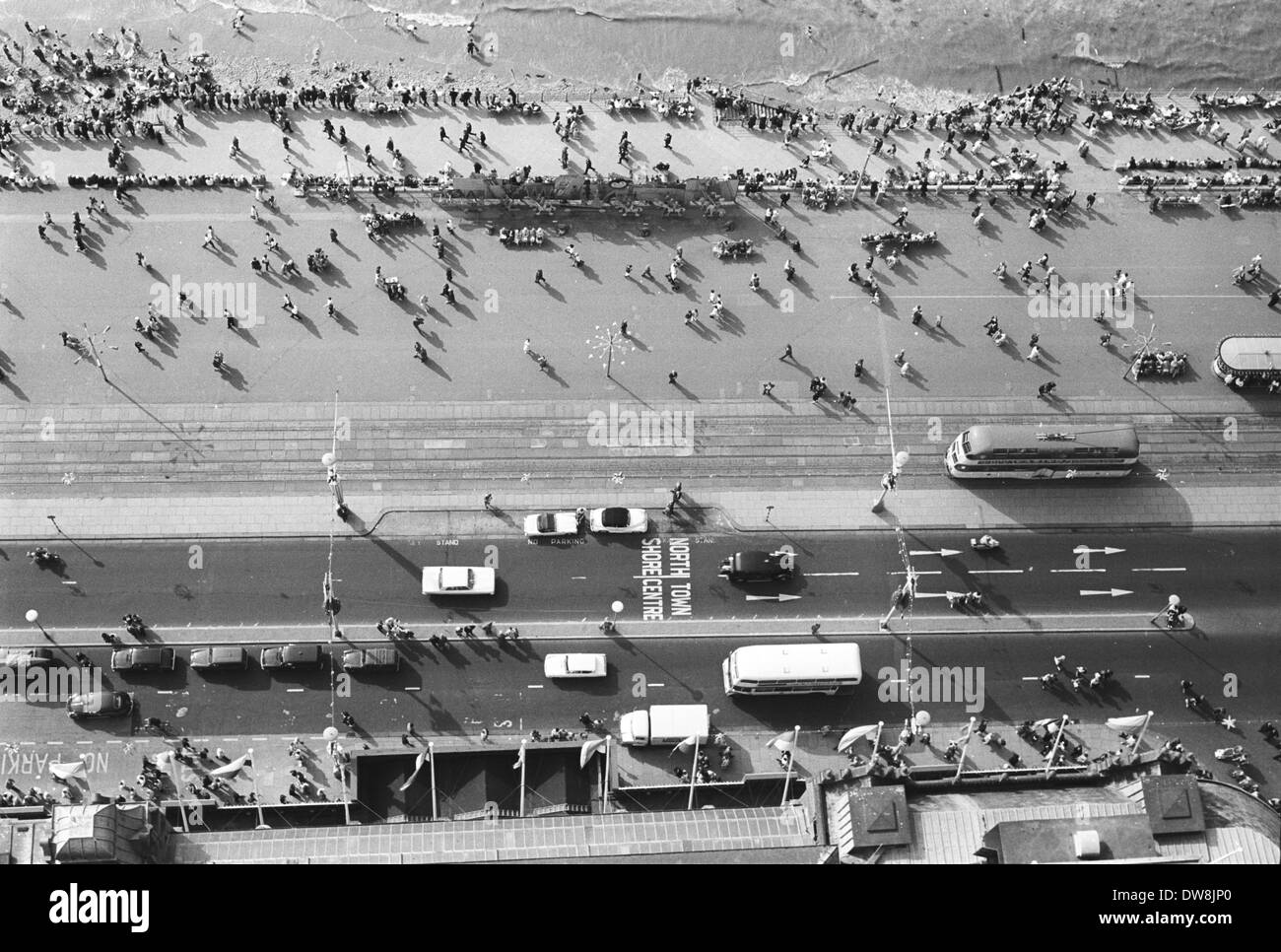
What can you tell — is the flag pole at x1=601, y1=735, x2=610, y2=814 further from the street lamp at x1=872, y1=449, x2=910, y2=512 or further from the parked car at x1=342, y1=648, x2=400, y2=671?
the street lamp at x1=872, y1=449, x2=910, y2=512

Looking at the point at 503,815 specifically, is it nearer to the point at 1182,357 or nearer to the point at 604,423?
the point at 604,423

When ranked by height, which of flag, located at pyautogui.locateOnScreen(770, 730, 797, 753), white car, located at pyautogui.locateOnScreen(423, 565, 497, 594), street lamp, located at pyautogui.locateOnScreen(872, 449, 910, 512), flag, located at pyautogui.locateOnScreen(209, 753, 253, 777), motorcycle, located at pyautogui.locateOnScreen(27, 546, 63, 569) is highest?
street lamp, located at pyautogui.locateOnScreen(872, 449, 910, 512)

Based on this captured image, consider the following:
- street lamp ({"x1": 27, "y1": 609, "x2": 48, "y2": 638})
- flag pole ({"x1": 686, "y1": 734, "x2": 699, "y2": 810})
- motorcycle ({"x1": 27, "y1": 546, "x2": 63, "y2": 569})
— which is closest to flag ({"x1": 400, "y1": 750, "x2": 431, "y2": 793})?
flag pole ({"x1": 686, "y1": 734, "x2": 699, "y2": 810})

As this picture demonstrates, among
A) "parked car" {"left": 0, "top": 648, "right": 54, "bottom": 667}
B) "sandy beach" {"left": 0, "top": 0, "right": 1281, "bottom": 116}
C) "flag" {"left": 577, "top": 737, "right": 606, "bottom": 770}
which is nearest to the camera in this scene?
"flag" {"left": 577, "top": 737, "right": 606, "bottom": 770}

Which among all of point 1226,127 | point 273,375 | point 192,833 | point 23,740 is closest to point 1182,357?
point 1226,127

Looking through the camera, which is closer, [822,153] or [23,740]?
[23,740]

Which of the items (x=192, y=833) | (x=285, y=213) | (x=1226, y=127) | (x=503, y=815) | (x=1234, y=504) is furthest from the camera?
(x=1226, y=127)
